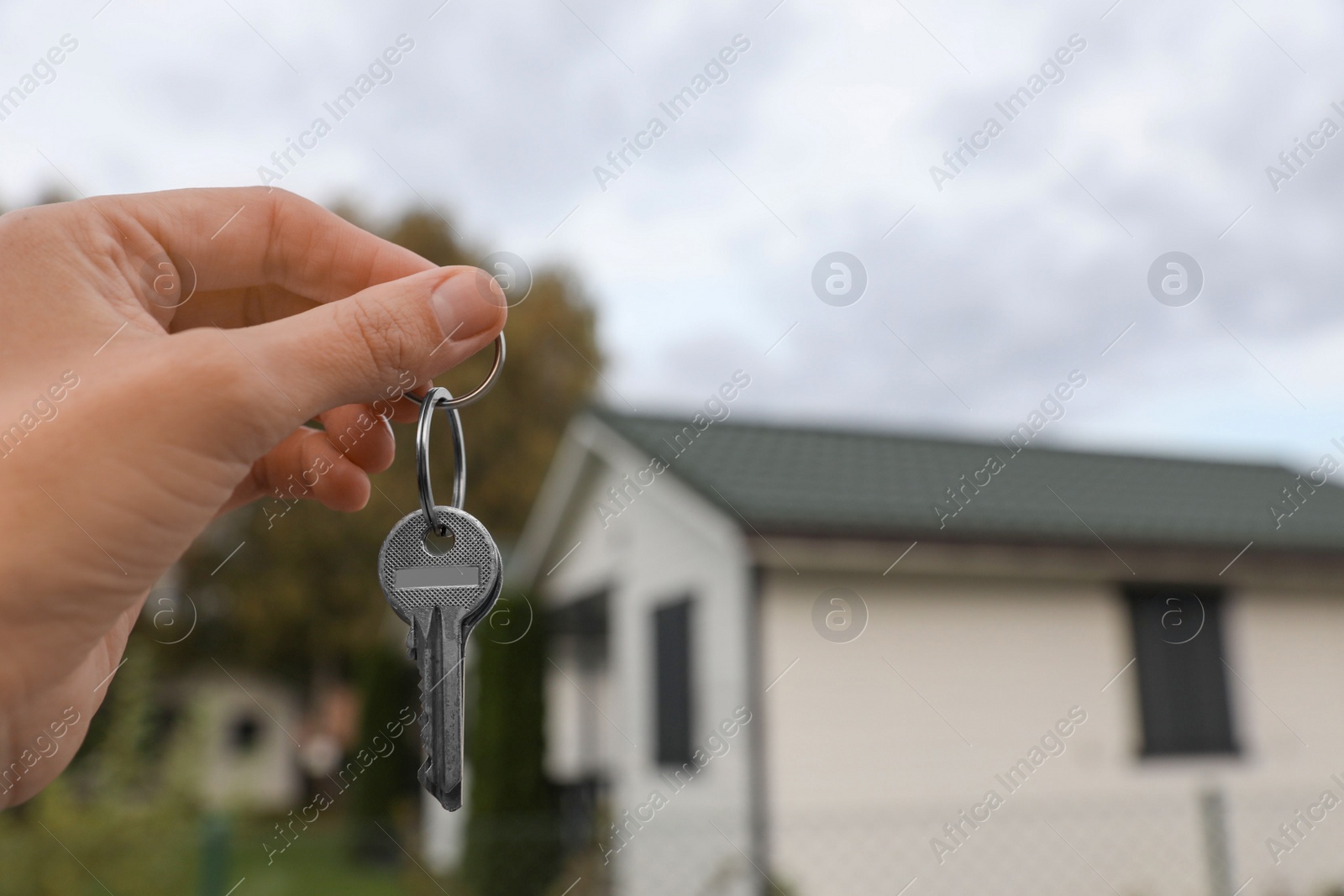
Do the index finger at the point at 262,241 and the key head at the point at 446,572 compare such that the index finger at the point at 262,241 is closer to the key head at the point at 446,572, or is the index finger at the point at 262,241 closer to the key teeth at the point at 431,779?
the key head at the point at 446,572

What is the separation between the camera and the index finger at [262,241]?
1265 millimetres

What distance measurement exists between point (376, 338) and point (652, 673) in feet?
28.4

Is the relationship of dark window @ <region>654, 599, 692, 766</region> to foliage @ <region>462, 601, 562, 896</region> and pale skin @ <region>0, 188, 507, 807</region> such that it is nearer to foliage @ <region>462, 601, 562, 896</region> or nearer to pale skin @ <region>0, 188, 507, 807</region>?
foliage @ <region>462, 601, 562, 896</region>

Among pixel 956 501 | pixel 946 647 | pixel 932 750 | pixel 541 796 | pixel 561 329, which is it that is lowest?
pixel 541 796

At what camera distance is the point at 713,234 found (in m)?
8.85

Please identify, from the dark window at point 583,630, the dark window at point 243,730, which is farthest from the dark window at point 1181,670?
the dark window at point 243,730

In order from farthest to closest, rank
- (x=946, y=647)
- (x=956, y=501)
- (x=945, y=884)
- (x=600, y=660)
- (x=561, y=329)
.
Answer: (x=561, y=329), (x=600, y=660), (x=956, y=501), (x=946, y=647), (x=945, y=884)

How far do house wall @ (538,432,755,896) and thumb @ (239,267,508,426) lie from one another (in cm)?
629

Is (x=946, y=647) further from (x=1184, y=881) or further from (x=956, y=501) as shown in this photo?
(x=1184, y=881)

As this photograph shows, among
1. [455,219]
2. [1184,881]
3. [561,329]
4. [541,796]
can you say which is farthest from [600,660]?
[455,219]

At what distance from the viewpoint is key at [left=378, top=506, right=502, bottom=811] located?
3.55 feet

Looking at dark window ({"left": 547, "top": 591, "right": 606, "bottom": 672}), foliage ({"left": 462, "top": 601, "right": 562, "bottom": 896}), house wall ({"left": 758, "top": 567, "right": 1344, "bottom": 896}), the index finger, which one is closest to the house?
house wall ({"left": 758, "top": 567, "right": 1344, "bottom": 896})

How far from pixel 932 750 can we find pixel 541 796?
12.7ft

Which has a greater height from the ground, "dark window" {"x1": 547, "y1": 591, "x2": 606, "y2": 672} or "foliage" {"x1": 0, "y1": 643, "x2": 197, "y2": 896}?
"dark window" {"x1": 547, "y1": 591, "x2": 606, "y2": 672}
